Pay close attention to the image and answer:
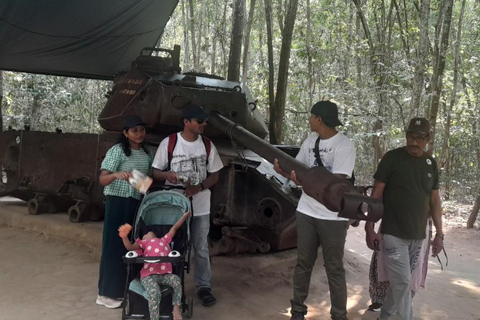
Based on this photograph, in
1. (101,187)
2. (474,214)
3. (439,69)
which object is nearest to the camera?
(101,187)

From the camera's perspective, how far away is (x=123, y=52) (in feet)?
34.1

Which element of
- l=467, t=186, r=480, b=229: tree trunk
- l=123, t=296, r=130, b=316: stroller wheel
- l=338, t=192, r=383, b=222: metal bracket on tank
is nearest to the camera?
l=338, t=192, r=383, b=222: metal bracket on tank

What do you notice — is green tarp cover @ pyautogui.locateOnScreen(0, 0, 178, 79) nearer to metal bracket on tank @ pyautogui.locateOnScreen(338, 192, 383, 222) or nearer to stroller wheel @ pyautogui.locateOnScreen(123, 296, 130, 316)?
stroller wheel @ pyautogui.locateOnScreen(123, 296, 130, 316)

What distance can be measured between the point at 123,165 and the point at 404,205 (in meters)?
2.27

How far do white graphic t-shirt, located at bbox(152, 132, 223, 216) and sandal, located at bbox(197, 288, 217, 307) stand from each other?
683 mm

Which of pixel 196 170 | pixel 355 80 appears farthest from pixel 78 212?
pixel 355 80

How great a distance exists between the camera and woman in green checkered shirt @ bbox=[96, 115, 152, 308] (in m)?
4.28

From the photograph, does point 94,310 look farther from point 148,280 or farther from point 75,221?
point 75,221

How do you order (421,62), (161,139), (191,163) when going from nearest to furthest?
(191,163)
(161,139)
(421,62)

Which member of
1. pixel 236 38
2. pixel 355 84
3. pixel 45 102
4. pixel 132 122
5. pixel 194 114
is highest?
pixel 236 38

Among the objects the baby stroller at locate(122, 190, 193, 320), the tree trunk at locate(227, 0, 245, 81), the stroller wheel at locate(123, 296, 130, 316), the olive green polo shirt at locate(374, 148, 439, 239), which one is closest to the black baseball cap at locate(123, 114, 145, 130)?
the baby stroller at locate(122, 190, 193, 320)

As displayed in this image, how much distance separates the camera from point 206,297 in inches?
178

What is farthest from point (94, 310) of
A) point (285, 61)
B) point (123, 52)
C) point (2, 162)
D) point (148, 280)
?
point (123, 52)

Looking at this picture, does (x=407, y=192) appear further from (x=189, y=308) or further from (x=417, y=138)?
(x=189, y=308)
